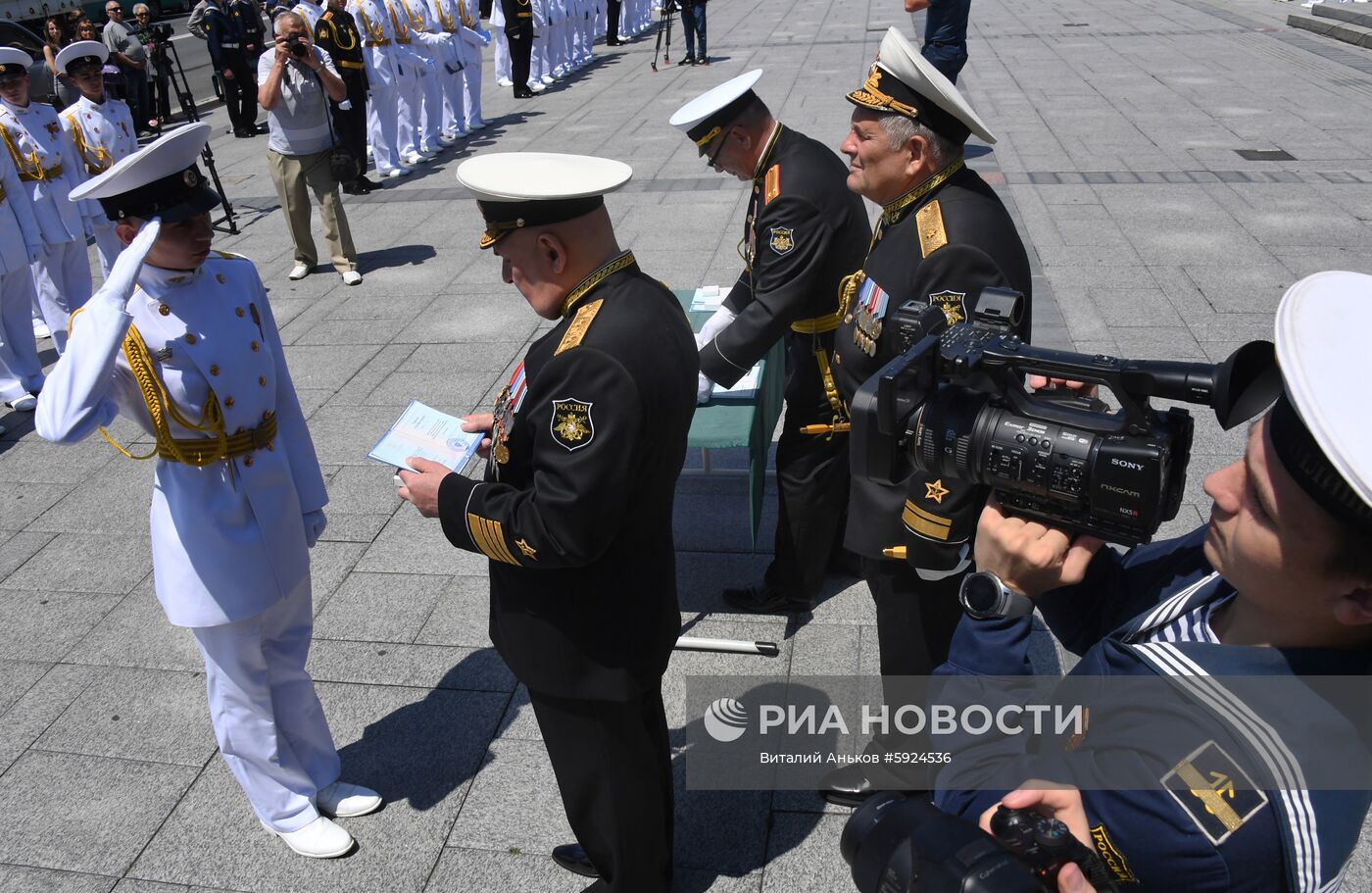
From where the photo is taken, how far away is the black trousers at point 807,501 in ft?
11.7

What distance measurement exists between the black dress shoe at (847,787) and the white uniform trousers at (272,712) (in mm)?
1511

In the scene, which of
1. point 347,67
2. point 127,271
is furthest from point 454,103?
point 127,271

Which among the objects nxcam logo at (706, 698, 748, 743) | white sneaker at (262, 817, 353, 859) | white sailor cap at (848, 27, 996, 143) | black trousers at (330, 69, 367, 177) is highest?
white sailor cap at (848, 27, 996, 143)

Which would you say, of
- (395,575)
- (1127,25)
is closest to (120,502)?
(395,575)

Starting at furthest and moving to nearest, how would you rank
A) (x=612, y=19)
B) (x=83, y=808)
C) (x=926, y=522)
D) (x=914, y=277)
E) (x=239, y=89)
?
(x=612, y=19) → (x=239, y=89) → (x=83, y=808) → (x=914, y=277) → (x=926, y=522)

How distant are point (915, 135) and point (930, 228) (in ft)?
0.98

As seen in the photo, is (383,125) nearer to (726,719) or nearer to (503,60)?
(503,60)

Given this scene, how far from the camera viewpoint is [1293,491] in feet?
3.85

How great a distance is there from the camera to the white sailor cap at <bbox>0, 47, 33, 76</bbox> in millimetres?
5957

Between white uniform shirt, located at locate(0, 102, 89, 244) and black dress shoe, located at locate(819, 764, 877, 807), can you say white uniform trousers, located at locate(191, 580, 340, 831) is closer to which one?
black dress shoe, located at locate(819, 764, 877, 807)

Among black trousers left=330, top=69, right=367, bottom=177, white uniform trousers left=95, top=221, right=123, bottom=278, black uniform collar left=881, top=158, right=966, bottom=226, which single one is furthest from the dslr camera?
black trousers left=330, top=69, right=367, bottom=177

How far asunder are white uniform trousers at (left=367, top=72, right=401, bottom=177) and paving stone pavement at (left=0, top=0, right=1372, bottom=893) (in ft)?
1.76

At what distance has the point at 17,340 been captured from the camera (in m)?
6.11

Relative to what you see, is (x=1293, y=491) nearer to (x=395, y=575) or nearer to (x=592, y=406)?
(x=592, y=406)
